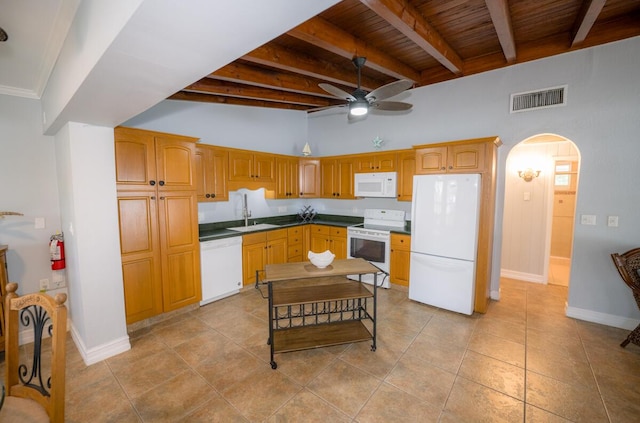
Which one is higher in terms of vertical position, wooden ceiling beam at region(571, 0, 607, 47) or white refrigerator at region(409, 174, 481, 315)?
wooden ceiling beam at region(571, 0, 607, 47)

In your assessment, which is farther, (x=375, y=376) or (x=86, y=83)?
(x=375, y=376)

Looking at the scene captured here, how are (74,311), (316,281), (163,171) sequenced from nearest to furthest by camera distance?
(74,311) < (163,171) < (316,281)

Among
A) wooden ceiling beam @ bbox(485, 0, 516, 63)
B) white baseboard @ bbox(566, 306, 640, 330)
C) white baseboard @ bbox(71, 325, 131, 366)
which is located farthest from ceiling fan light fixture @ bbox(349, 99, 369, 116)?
white baseboard @ bbox(566, 306, 640, 330)

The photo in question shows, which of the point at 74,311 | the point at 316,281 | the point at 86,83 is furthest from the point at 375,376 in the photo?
the point at 74,311

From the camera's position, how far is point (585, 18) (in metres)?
2.42

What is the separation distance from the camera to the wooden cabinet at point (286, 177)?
4.71 m

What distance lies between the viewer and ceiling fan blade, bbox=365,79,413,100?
2.38 metres

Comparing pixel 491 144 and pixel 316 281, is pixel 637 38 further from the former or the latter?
pixel 316 281

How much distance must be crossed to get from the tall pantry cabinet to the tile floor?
385 mm

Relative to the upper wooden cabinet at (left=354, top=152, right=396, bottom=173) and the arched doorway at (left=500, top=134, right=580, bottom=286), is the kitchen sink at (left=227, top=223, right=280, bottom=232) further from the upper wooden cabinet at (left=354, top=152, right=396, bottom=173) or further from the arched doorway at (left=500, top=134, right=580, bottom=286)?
the arched doorway at (left=500, top=134, right=580, bottom=286)

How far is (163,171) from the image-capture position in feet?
9.88

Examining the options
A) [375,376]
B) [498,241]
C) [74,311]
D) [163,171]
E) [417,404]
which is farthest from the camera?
[498,241]

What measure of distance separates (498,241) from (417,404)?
8.76 feet

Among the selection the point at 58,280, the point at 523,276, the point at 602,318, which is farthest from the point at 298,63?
the point at 523,276
